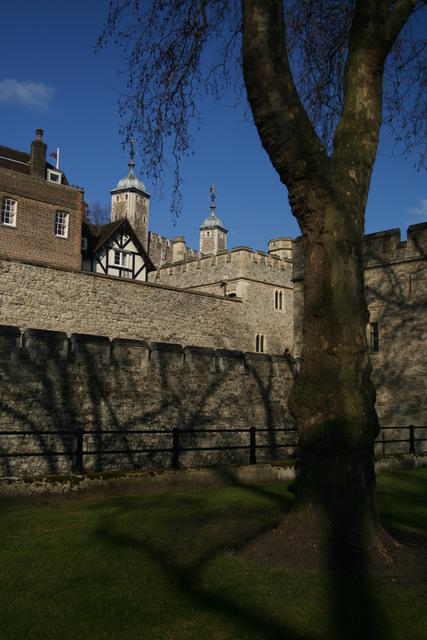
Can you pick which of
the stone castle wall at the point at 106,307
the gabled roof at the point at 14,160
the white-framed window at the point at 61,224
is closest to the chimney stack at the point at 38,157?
the gabled roof at the point at 14,160

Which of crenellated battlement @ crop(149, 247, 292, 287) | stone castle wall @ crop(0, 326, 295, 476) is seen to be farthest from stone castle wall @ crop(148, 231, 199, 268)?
stone castle wall @ crop(0, 326, 295, 476)

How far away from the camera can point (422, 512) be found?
24.5 feet

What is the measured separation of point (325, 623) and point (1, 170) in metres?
27.6

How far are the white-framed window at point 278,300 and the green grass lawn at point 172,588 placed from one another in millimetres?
29545

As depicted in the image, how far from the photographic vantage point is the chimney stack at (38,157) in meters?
32.1

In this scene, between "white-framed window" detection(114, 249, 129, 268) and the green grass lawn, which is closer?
the green grass lawn

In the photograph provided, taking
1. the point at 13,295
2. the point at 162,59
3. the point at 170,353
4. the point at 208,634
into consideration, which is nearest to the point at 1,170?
the point at 13,295

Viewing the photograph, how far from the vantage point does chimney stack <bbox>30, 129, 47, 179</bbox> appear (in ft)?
105

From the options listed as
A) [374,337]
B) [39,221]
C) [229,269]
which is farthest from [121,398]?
[229,269]

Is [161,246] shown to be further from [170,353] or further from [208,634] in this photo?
[208,634]

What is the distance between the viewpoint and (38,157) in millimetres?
32312

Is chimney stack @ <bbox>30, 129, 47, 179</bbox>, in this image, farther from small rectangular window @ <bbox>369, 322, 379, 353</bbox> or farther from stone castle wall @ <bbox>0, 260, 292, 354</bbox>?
small rectangular window @ <bbox>369, 322, 379, 353</bbox>

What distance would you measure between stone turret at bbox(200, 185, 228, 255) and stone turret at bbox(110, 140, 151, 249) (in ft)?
50.0

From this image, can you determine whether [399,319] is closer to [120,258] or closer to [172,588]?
[172,588]
